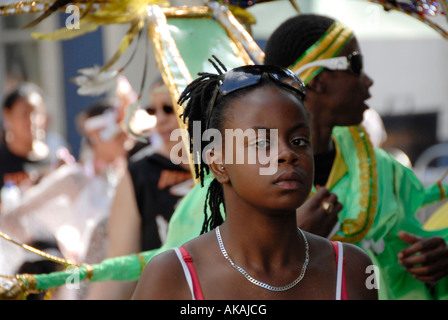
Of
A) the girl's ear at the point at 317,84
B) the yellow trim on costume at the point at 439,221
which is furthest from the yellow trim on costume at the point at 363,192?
the yellow trim on costume at the point at 439,221

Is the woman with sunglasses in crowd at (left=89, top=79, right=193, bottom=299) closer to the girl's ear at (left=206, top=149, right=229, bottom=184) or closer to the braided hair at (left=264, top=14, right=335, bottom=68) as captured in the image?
the braided hair at (left=264, top=14, right=335, bottom=68)

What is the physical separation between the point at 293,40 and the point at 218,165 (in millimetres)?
1101

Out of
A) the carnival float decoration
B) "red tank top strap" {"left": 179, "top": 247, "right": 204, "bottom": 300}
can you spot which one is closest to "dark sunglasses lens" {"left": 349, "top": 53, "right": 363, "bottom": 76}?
the carnival float decoration

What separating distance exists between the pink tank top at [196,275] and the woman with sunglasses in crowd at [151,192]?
6.01 feet

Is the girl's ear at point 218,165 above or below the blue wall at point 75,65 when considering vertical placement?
below

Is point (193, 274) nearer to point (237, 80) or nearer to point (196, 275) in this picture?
point (196, 275)

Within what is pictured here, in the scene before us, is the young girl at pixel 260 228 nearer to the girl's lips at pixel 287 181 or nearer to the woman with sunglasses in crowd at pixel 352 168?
the girl's lips at pixel 287 181

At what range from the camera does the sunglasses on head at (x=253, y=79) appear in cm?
196

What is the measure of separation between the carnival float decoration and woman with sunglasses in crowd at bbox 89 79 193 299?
0.74 m

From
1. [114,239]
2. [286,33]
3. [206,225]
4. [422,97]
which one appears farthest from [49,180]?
[422,97]

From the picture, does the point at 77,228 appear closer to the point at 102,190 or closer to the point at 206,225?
the point at 102,190

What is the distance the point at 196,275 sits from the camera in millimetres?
1906

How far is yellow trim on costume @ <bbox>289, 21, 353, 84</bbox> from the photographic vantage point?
2.91 metres

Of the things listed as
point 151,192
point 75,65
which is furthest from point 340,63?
point 75,65
